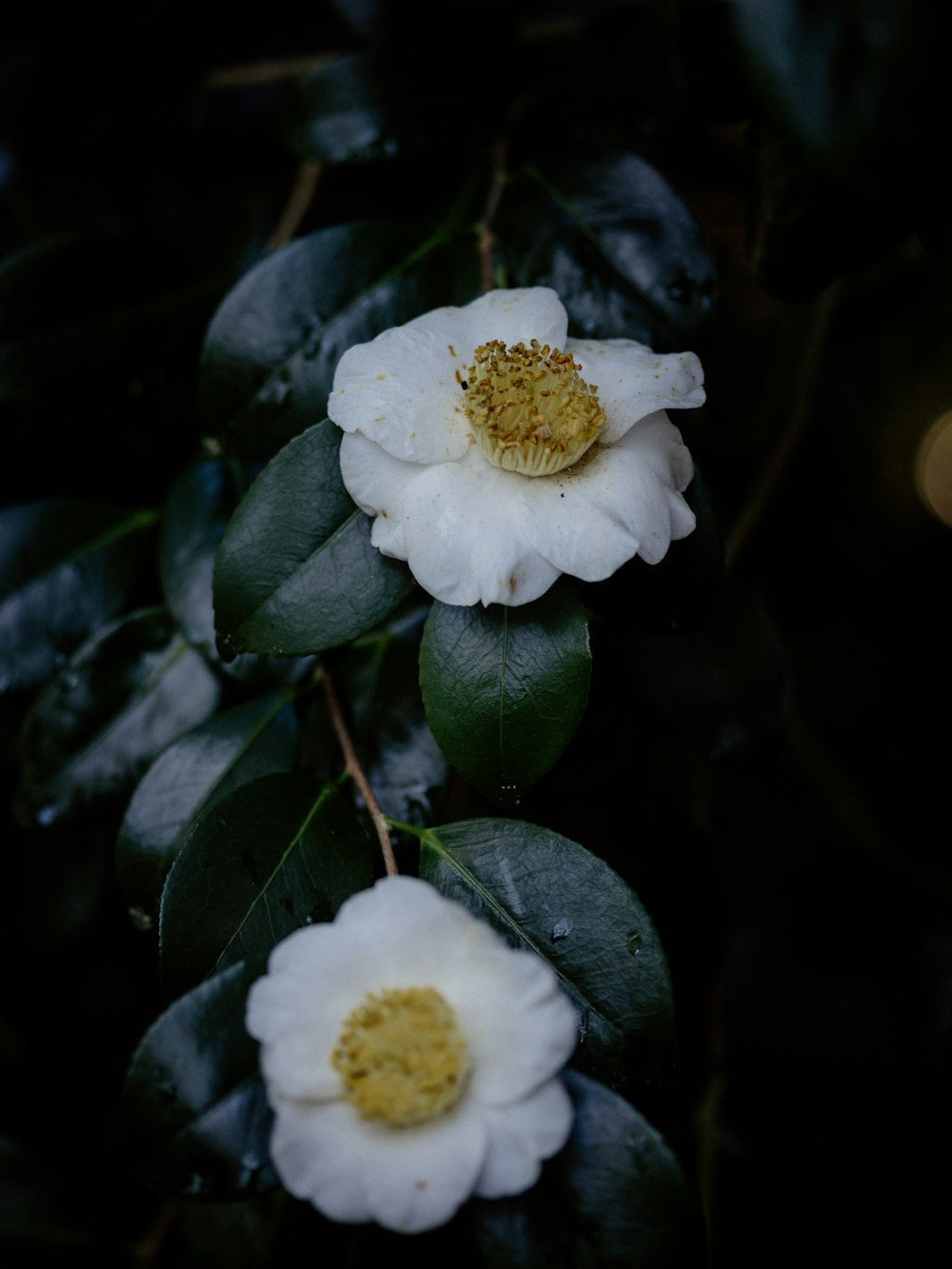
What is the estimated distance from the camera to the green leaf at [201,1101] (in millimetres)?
551

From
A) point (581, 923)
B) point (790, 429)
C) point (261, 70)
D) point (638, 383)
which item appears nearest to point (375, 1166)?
point (581, 923)

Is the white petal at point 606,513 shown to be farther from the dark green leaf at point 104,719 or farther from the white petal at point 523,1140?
the dark green leaf at point 104,719

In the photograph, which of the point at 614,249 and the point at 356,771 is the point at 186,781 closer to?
the point at 356,771

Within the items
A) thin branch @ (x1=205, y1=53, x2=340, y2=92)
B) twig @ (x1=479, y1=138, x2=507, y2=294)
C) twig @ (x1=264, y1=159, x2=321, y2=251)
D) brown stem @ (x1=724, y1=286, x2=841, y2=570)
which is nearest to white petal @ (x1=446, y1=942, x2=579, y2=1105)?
twig @ (x1=479, y1=138, x2=507, y2=294)

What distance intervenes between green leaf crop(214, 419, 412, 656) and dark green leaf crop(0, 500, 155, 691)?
1.17ft

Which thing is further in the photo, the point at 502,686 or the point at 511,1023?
the point at 502,686

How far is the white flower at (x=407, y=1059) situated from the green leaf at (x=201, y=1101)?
0.04m

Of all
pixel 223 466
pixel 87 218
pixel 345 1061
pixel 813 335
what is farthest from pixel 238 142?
pixel 345 1061

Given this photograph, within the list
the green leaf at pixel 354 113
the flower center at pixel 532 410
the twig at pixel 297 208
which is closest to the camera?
the flower center at pixel 532 410

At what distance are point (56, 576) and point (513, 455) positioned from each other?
0.55 meters

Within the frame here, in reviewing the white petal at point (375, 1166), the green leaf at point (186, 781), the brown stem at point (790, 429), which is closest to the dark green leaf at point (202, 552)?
the green leaf at point (186, 781)

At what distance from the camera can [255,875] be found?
658 millimetres

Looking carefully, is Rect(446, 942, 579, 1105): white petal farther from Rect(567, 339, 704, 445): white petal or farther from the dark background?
Rect(567, 339, 704, 445): white petal

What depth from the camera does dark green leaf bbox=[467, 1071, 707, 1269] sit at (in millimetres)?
543
